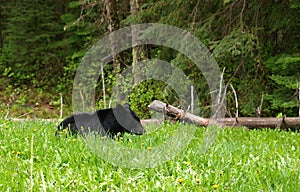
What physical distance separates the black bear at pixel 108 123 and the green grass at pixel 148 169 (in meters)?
0.30

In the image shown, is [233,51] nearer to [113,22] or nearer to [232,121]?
[232,121]

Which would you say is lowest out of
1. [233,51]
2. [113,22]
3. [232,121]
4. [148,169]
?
[232,121]

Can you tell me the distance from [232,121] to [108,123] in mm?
3646

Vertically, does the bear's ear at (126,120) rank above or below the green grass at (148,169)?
above

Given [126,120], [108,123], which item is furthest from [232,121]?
[108,123]

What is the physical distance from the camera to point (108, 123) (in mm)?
5668

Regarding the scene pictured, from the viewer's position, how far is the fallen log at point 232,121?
8117 millimetres

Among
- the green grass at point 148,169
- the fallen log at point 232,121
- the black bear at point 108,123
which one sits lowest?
the fallen log at point 232,121

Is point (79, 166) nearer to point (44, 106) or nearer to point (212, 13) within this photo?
point (212, 13)

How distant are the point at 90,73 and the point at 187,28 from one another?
7.09 m

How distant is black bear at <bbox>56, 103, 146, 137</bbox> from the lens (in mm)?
5656

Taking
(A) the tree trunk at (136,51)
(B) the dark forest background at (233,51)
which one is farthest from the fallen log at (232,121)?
(A) the tree trunk at (136,51)

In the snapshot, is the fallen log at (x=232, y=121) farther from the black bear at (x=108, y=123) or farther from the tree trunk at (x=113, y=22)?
the tree trunk at (x=113, y=22)

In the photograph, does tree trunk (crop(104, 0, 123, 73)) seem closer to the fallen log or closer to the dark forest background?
the dark forest background
